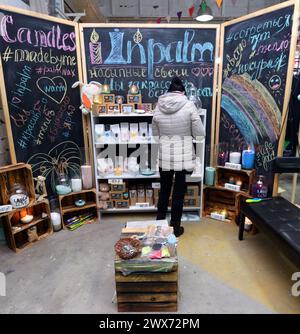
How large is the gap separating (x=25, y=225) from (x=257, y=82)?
2.71 m

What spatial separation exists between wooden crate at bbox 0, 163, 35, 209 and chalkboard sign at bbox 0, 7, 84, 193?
14 centimetres

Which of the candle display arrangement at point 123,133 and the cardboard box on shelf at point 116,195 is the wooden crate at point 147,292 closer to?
the cardboard box on shelf at point 116,195

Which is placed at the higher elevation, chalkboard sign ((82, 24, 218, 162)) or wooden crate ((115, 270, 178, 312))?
chalkboard sign ((82, 24, 218, 162))

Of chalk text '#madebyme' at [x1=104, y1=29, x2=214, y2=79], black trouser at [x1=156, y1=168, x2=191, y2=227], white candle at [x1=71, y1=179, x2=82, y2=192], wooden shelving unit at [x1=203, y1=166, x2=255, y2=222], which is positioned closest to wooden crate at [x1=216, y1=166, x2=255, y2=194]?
wooden shelving unit at [x1=203, y1=166, x2=255, y2=222]

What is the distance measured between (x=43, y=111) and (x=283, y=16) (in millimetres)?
2466

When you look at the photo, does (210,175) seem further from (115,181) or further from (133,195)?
(115,181)

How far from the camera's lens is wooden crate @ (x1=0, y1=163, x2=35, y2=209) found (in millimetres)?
2332

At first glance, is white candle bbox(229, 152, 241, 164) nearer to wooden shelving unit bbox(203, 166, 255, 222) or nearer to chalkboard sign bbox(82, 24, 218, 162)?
wooden shelving unit bbox(203, 166, 255, 222)

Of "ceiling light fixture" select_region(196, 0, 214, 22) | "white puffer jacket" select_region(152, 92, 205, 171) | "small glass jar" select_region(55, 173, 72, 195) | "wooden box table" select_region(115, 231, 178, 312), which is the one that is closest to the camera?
"wooden box table" select_region(115, 231, 178, 312)

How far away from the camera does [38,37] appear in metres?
2.46

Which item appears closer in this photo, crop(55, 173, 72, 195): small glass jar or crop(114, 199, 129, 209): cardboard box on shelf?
crop(55, 173, 72, 195): small glass jar

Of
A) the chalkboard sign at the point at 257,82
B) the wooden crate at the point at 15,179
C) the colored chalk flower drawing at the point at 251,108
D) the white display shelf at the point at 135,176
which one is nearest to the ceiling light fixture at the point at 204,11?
the chalkboard sign at the point at 257,82
